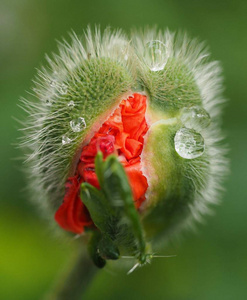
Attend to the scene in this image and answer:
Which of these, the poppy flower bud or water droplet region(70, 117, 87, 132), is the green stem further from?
water droplet region(70, 117, 87, 132)

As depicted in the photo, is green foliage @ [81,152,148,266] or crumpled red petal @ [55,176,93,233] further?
crumpled red petal @ [55,176,93,233]

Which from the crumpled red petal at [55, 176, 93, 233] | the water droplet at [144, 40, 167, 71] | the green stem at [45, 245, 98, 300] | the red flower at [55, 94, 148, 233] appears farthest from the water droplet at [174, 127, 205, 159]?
the green stem at [45, 245, 98, 300]

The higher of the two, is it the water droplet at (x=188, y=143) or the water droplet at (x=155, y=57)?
the water droplet at (x=155, y=57)

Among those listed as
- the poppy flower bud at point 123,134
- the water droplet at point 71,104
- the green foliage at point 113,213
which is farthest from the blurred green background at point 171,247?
the water droplet at point 71,104

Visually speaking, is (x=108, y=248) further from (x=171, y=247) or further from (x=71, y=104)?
(x=171, y=247)

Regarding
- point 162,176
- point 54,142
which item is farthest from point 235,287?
point 54,142

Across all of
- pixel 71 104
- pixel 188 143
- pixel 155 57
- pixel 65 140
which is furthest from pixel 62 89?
pixel 188 143

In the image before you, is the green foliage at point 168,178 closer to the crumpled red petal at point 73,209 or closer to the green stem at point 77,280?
the crumpled red petal at point 73,209
